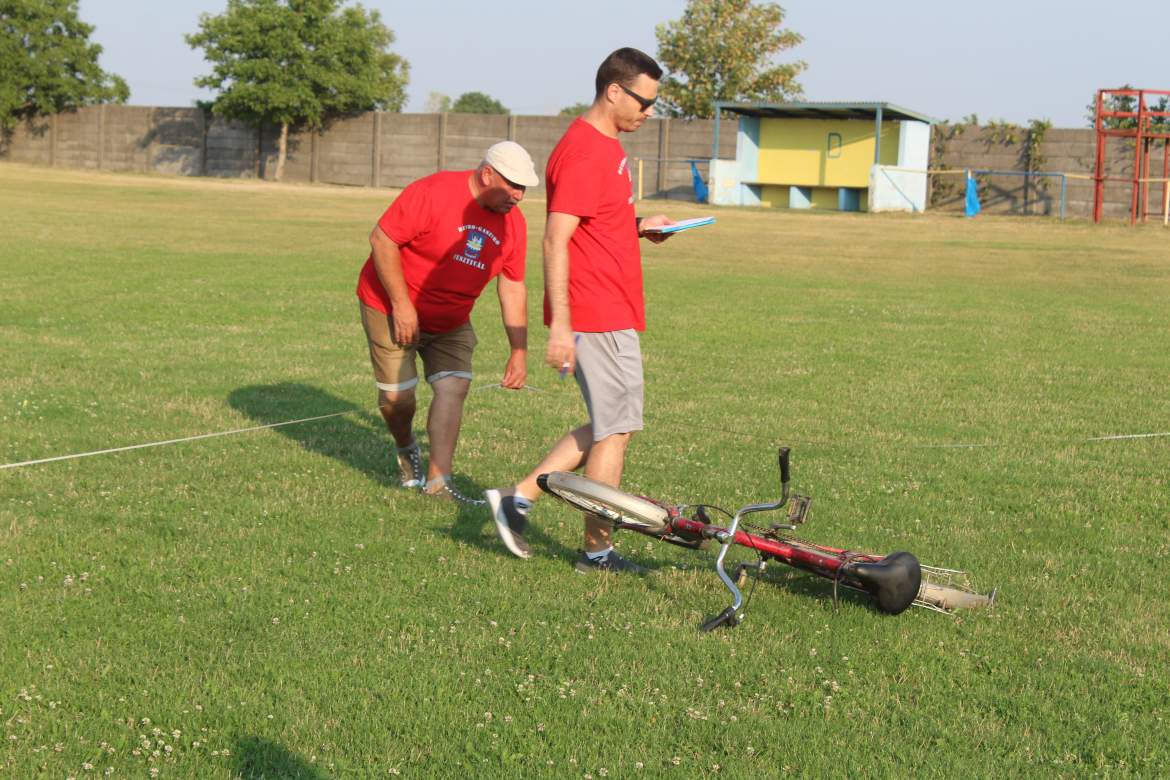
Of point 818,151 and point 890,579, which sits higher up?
point 818,151

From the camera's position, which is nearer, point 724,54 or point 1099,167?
point 1099,167

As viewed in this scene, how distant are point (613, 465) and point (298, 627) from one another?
1.52 metres

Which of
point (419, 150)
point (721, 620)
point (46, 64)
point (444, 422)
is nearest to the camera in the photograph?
point (721, 620)

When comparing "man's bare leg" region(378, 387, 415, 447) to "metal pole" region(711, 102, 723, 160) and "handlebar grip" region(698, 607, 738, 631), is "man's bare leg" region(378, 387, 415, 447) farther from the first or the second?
"metal pole" region(711, 102, 723, 160)

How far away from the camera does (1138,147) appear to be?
33.9 meters

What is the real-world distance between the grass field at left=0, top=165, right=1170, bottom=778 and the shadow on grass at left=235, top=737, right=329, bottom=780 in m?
0.01

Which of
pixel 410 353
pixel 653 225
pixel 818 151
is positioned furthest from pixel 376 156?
pixel 653 225

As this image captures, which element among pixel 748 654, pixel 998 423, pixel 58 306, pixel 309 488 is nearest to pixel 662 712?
pixel 748 654

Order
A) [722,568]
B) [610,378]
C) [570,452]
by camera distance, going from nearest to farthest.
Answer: [722,568], [610,378], [570,452]

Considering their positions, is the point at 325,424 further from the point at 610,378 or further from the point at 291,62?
the point at 291,62

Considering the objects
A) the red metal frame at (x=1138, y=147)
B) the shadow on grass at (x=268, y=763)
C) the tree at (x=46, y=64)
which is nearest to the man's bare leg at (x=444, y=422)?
the shadow on grass at (x=268, y=763)

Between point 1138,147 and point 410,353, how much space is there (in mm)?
30921

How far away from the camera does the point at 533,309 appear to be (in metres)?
17.3

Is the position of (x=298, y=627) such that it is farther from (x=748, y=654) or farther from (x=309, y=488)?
(x=309, y=488)
